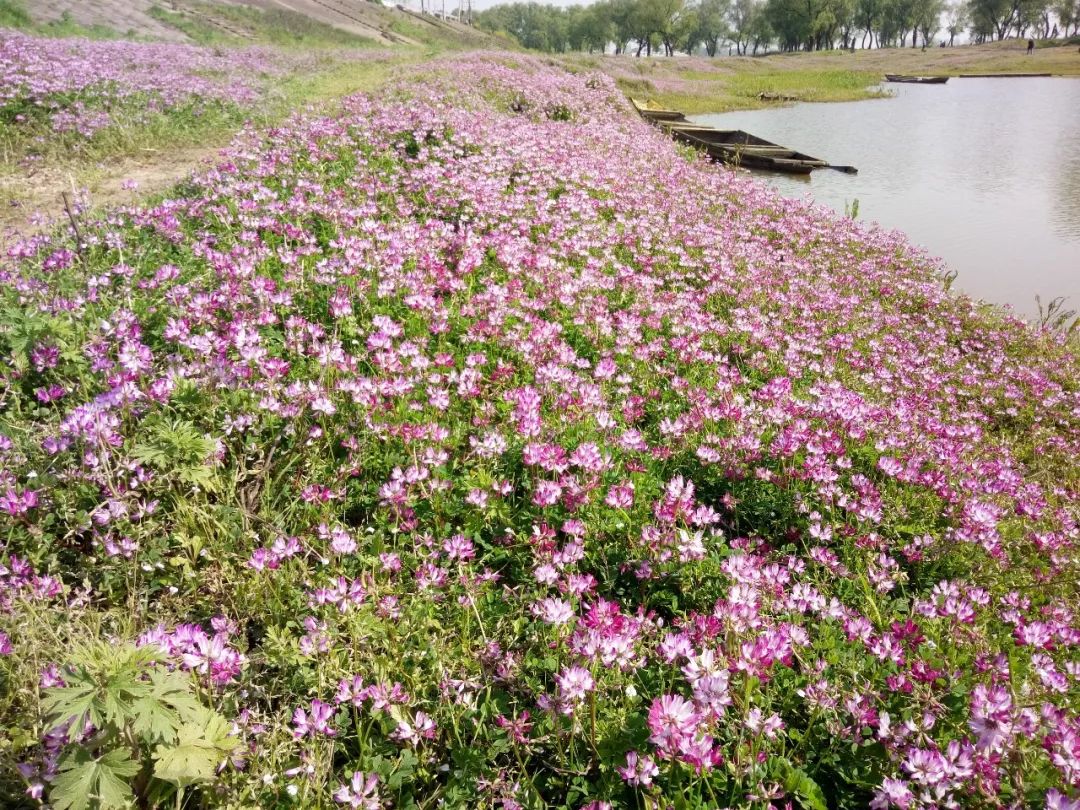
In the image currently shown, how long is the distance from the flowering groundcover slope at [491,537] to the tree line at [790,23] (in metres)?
132

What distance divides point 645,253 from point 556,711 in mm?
7845

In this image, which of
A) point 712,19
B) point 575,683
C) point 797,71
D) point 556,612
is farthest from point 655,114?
point 712,19

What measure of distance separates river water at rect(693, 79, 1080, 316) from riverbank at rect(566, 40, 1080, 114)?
9.28 meters

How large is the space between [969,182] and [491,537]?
24.0m

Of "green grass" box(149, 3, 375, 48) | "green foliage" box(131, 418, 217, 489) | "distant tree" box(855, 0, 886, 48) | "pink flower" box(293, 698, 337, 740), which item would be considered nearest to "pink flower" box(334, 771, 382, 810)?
"pink flower" box(293, 698, 337, 740)

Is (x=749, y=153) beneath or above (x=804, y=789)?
above

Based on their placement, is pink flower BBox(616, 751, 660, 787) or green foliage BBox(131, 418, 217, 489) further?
green foliage BBox(131, 418, 217, 489)

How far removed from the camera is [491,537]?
419 centimetres

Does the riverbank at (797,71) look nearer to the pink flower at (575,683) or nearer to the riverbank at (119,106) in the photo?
the riverbank at (119,106)

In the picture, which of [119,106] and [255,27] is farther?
[255,27]

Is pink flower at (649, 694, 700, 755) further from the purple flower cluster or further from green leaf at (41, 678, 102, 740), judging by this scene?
the purple flower cluster

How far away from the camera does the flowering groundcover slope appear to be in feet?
8.57

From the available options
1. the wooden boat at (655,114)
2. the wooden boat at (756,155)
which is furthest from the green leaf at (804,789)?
the wooden boat at (655,114)

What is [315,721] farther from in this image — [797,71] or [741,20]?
[741,20]
